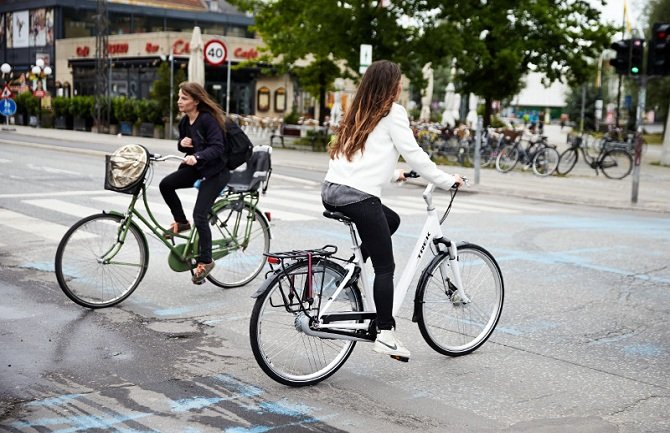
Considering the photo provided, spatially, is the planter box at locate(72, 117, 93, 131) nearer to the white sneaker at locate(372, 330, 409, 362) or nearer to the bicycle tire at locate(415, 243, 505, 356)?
the bicycle tire at locate(415, 243, 505, 356)

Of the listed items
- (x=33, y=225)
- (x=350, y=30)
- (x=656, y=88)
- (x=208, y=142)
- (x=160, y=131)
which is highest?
(x=350, y=30)

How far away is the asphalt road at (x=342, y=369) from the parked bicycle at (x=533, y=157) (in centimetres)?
1407

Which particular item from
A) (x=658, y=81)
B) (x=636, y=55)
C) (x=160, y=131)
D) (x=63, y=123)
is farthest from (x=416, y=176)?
(x=658, y=81)

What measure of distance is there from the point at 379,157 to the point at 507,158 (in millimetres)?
20166

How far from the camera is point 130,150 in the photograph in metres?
6.93

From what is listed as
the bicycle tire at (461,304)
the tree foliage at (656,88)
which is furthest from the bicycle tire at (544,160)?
the tree foliage at (656,88)

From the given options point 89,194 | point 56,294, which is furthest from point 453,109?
point 56,294

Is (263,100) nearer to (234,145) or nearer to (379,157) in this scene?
(234,145)

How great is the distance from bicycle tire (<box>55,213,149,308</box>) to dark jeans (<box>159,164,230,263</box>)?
18.2 inches

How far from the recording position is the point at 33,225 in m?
10.9

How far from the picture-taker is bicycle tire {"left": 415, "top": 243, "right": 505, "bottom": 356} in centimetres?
572

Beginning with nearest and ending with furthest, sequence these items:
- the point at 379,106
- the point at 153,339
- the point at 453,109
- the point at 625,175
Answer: the point at 379,106 → the point at 153,339 → the point at 625,175 → the point at 453,109

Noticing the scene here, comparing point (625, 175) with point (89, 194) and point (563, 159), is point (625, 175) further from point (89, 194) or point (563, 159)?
point (89, 194)

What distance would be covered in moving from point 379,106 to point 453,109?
33.2 metres
